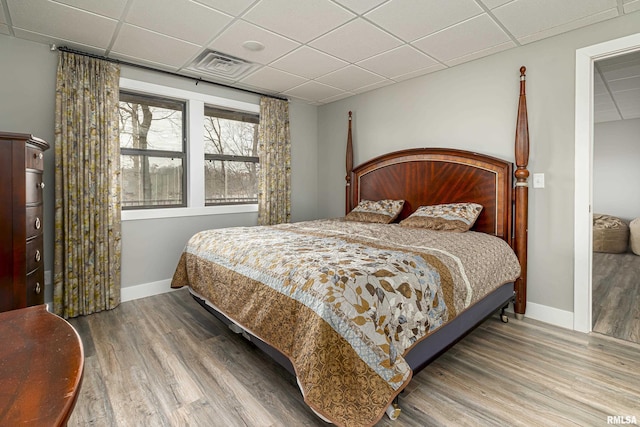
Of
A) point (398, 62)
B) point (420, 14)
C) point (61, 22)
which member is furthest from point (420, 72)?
point (61, 22)

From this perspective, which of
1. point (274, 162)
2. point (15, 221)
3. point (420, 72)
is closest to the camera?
point (15, 221)

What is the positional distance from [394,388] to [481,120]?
9.13 ft

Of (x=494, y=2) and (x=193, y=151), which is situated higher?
(x=494, y=2)

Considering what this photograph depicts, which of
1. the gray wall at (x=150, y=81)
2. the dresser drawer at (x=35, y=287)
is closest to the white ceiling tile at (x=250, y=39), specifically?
the gray wall at (x=150, y=81)

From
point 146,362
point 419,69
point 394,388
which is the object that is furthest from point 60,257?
point 419,69

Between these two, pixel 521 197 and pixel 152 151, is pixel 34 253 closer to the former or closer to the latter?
pixel 152 151

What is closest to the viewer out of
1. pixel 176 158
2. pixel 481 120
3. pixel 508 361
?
pixel 508 361

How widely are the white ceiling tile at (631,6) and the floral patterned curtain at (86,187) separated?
4230 mm

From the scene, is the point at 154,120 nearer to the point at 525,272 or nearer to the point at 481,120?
the point at 481,120

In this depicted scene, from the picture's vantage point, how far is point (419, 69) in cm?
349

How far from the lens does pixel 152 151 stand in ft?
11.9

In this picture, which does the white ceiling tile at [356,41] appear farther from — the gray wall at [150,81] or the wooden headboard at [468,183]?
the gray wall at [150,81]

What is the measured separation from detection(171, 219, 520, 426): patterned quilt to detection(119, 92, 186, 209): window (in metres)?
1.33

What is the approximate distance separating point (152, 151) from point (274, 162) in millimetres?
1473
